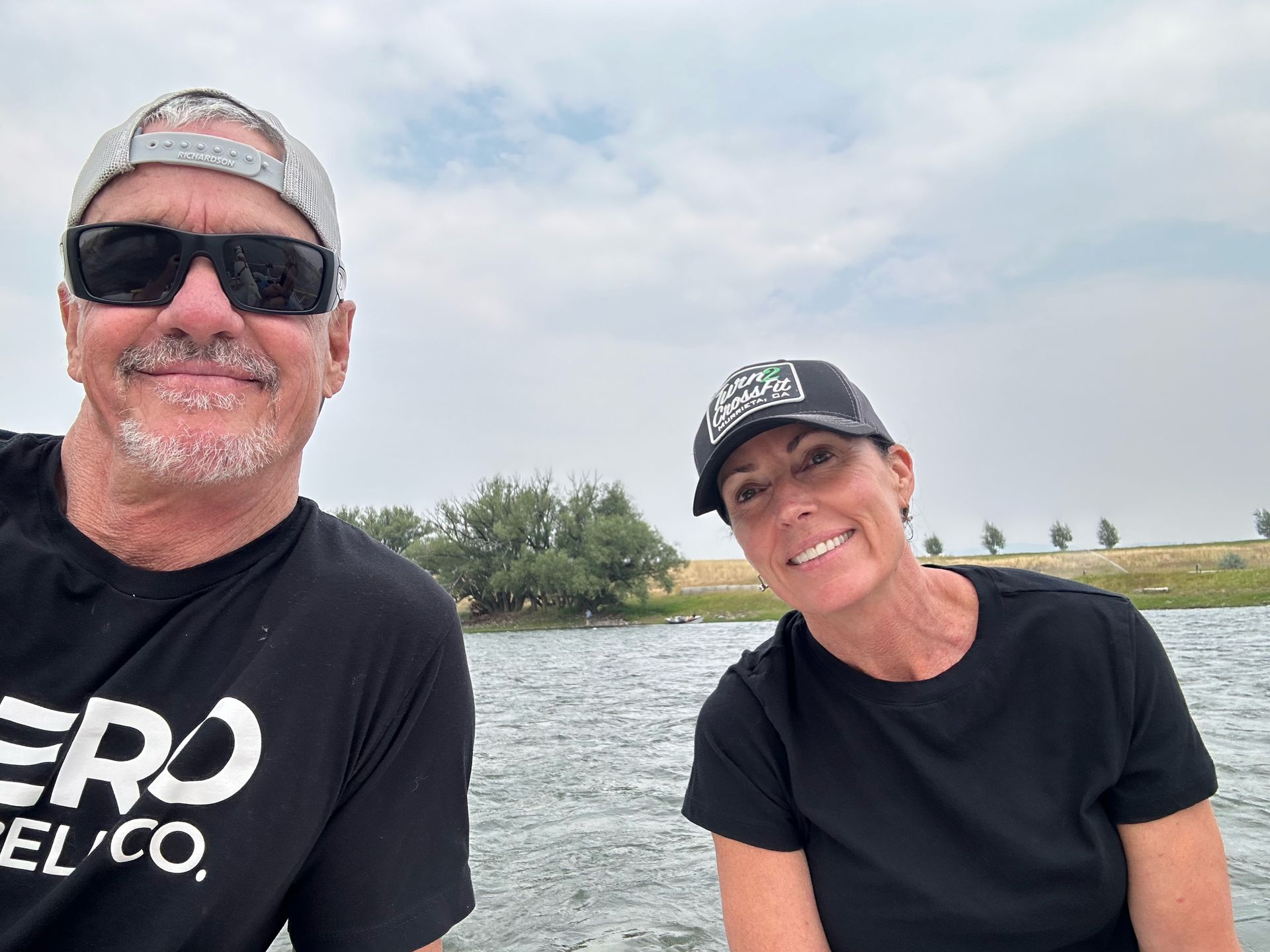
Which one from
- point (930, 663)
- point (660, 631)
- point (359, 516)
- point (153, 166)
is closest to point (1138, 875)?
point (930, 663)

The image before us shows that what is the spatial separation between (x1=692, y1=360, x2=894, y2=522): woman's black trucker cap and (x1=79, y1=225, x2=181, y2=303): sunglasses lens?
4.95ft

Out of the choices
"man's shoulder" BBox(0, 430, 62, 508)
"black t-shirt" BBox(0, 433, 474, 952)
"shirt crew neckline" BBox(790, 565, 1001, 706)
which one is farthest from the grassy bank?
"man's shoulder" BBox(0, 430, 62, 508)

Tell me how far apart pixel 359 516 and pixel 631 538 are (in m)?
23.4

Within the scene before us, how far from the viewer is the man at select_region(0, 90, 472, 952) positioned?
1.83m

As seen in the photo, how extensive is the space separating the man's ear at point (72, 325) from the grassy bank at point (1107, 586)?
35.8 m

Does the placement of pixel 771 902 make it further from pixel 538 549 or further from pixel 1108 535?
pixel 1108 535

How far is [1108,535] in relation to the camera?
89.2m

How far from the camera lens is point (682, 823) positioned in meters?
6.50

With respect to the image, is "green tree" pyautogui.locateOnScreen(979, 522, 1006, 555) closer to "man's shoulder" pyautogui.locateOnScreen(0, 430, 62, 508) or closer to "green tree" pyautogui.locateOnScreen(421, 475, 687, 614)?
"green tree" pyautogui.locateOnScreen(421, 475, 687, 614)

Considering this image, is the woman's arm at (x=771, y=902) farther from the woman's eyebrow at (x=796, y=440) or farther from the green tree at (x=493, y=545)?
the green tree at (x=493, y=545)

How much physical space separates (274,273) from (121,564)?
2.60ft

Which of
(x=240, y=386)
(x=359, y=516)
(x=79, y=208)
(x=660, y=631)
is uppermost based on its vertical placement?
(x=359, y=516)

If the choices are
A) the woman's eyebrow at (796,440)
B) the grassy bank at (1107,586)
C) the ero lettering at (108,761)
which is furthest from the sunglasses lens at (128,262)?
the grassy bank at (1107,586)

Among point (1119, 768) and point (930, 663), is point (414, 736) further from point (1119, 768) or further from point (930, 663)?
point (1119, 768)
